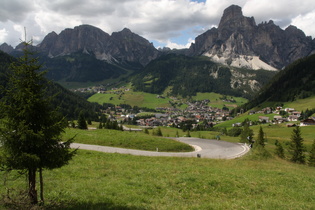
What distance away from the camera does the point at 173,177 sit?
1775 cm

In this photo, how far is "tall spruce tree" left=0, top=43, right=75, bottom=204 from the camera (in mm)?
9164

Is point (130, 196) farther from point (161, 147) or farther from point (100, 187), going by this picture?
point (161, 147)

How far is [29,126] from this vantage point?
9641 mm

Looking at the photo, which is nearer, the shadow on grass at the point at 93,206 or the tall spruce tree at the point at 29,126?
the tall spruce tree at the point at 29,126

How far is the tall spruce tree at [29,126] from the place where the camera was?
361 inches

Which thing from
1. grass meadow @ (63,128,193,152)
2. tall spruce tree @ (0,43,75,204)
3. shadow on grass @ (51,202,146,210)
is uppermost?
tall spruce tree @ (0,43,75,204)

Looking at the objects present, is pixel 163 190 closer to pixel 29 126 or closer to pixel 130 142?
pixel 29 126

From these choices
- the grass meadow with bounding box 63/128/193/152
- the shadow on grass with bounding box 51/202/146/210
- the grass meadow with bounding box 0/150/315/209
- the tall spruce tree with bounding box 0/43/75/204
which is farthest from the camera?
the grass meadow with bounding box 63/128/193/152

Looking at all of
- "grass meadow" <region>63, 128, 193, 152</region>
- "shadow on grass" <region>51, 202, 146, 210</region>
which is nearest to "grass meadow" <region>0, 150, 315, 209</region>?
"shadow on grass" <region>51, 202, 146, 210</region>

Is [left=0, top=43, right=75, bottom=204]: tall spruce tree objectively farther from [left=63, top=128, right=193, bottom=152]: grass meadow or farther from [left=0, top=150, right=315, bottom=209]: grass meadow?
[left=63, top=128, right=193, bottom=152]: grass meadow

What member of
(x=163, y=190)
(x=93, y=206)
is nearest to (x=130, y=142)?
(x=163, y=190)

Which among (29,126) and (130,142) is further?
(130,142)

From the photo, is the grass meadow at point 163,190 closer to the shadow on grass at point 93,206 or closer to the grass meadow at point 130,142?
the shadow on grass at point 93,206

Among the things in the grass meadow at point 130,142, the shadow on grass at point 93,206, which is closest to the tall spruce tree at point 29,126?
the shadow on grass at point 93,206
